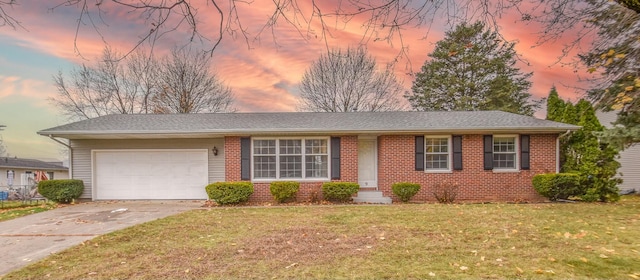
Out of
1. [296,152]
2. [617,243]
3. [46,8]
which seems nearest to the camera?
[46,8]

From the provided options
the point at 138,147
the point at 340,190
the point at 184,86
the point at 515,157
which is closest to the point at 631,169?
the point at 515,157

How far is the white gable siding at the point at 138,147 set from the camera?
44.5 feet

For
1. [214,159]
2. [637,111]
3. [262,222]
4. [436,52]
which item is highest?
[436,52]

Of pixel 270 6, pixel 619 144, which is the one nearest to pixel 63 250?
pixel 270 6

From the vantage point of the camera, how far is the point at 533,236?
20.4ft

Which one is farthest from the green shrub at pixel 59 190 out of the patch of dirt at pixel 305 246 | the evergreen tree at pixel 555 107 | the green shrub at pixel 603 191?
the evergreen tree at pixel 555 107

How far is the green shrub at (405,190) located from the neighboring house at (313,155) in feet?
1.76

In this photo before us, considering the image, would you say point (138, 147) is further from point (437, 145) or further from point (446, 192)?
point (446, 192)

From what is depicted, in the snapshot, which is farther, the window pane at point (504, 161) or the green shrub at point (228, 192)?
the window pane at point (504, 161)

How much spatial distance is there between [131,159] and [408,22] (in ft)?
43.3

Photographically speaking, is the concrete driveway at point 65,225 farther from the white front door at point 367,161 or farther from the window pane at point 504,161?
the window pane at point 504,161

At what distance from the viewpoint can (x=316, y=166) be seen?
42.9 feet

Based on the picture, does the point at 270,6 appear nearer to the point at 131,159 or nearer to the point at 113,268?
the point at 113,268

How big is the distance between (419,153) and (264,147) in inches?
222
